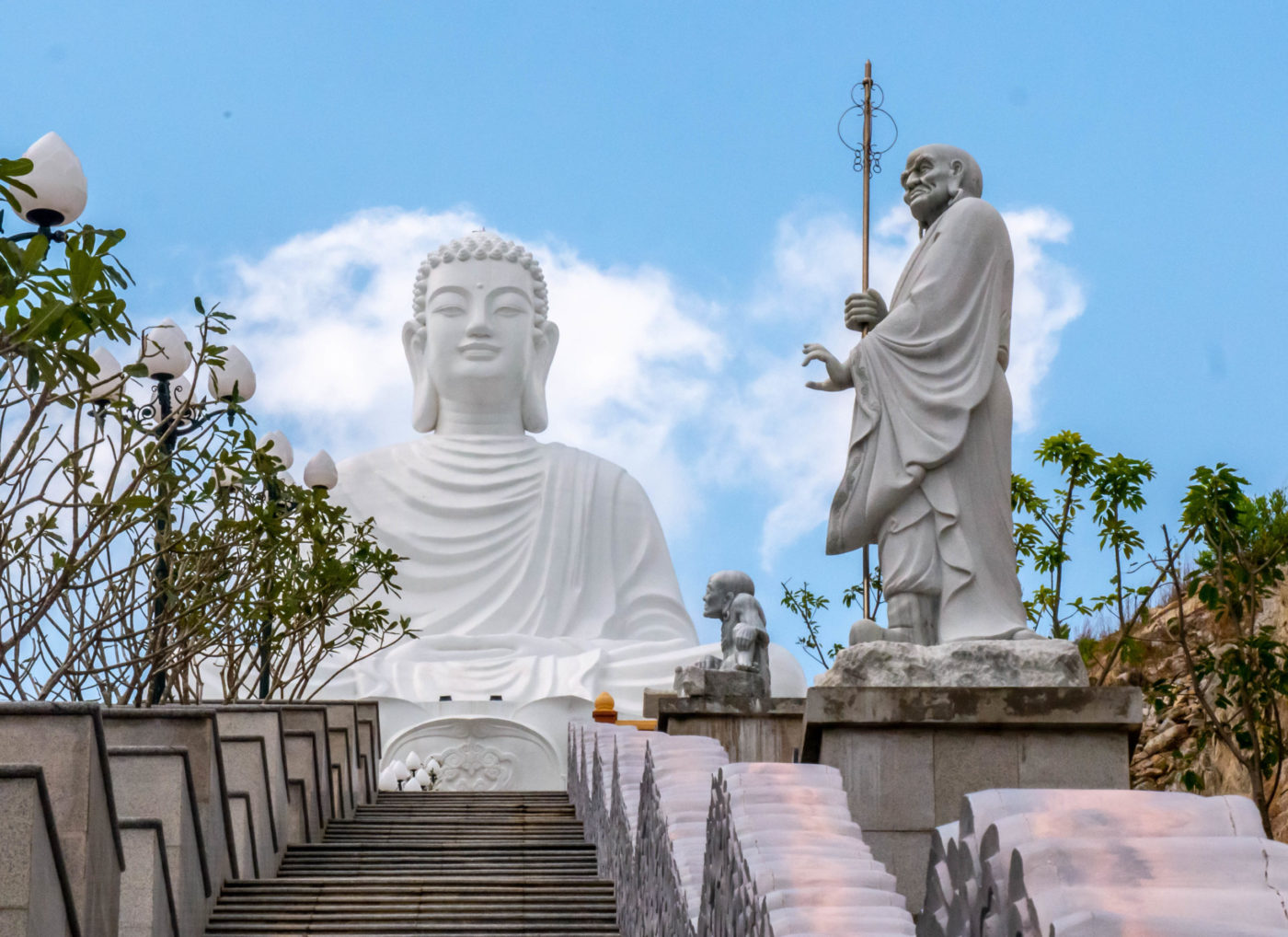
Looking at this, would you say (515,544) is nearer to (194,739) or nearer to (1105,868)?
(194,739)

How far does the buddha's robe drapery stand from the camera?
61.5ft

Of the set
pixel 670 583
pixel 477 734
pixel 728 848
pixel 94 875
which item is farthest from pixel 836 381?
pixel 670 583

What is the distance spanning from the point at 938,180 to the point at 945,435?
1176 millimetres

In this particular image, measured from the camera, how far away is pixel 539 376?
20.3 meters

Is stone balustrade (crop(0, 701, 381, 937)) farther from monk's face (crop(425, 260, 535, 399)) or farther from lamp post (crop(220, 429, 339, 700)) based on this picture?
monk's face (crop(425, 260, 535, 399))

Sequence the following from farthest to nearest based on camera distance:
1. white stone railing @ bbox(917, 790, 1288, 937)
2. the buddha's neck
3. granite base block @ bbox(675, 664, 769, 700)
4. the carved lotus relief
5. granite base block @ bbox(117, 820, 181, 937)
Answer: the buddha's neck, the carved lotus relief, granite base block @ bbox(675, 664, 769, 700), granite base block @ bbox(117, 820, 181, 937), white stone railing @ bbox(917, 790, 1288, 937)

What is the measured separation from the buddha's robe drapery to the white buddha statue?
0.02 metres

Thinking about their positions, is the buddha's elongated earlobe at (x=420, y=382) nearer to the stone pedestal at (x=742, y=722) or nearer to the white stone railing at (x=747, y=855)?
the stone pedestal at (x=742, y=722)

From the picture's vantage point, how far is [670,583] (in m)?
19.6

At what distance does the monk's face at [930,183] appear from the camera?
7.67 m

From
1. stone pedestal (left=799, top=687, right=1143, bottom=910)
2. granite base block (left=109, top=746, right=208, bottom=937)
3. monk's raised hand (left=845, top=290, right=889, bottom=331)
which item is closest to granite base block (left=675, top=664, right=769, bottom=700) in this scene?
monk's raised hand (left=845, top=290, right=889, bottom=331)

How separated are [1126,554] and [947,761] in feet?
17.8

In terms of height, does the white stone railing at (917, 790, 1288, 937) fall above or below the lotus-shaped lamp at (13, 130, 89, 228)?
below

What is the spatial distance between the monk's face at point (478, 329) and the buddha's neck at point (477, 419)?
0.80ft
